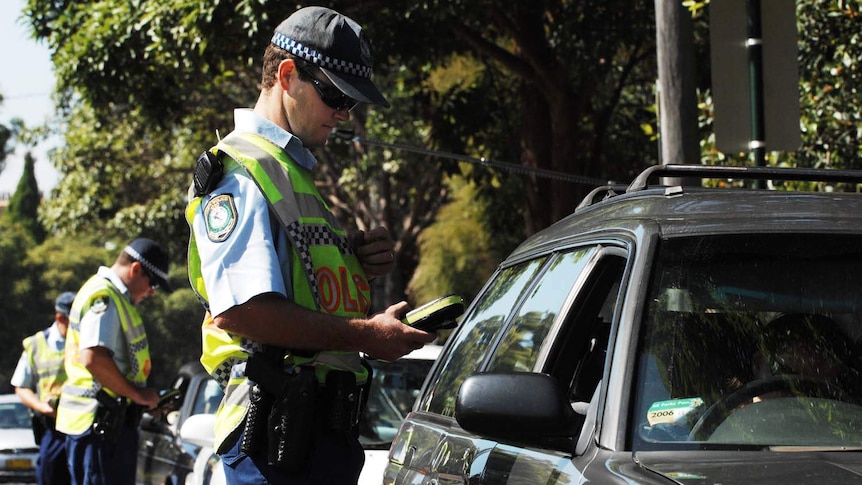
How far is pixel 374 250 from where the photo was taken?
338cm

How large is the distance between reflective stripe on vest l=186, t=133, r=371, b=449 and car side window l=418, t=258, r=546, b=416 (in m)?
0.51

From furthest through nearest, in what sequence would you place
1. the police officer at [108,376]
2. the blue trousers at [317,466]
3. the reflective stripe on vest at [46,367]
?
the reflective stripe on vest at [46,367] < the police officer at [108,376] < the blue trousers at [317,466]

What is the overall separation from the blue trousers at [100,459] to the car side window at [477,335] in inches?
135

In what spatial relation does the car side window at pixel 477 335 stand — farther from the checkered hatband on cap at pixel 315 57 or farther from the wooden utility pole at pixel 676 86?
the wooden utility pole at pixel 676 86

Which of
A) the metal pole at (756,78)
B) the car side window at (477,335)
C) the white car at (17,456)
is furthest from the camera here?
the white car at (17,456)

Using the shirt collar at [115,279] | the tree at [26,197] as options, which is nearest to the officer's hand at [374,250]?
the shirt collar at [115,279]

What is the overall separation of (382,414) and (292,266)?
3826 mm

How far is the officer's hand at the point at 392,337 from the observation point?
2969 mm

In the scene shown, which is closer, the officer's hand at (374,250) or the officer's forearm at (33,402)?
the officer's hand at (374,250)

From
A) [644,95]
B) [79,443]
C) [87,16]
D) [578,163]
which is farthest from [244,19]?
[644,95]

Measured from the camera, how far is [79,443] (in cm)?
703

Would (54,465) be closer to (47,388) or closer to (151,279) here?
(151,279)

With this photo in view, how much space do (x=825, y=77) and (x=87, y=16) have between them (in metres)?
7.56

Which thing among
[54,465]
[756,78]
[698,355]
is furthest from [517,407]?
[54,465]
